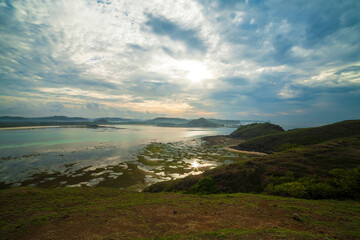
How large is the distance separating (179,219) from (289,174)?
19.1 metres

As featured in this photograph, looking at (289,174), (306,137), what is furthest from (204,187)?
(306,137)

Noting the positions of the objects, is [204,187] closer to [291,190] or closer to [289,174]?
[291,190]

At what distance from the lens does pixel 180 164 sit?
4416 centimetres

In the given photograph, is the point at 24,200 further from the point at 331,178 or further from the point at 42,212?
the point at 331,178

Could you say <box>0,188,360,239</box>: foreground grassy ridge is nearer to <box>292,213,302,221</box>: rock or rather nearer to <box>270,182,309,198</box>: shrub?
<box>292,213,302,221</box>: rock

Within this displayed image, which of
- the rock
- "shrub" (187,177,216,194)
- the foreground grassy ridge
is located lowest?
"shrub" (187,177,216,194)

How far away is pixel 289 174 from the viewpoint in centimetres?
2128

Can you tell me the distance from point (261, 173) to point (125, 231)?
852 inches

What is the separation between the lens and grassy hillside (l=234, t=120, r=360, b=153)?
172ft

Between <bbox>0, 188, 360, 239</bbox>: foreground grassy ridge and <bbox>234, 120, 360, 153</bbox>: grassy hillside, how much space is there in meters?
49.9

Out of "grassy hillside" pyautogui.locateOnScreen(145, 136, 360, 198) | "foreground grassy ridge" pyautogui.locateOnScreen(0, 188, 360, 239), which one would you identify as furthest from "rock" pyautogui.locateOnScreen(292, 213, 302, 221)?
"grassy hillside" pyautogui.locateOnScreen(145, 136, 360, 198)

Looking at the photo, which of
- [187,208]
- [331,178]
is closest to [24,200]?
[187,208]

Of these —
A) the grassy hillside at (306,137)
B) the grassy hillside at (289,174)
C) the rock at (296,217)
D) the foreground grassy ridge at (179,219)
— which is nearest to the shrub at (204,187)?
Result: the grassy hillside at (289,174)

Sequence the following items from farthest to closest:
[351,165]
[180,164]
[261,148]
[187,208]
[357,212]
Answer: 1. [261,148]
2. [180,164]
3. [351,165]
4. [187,208]
5. [357,212]
